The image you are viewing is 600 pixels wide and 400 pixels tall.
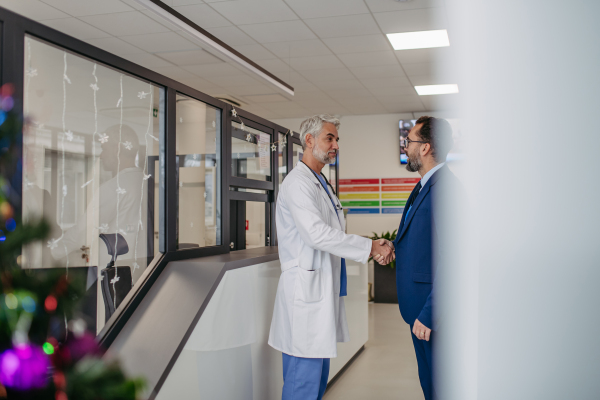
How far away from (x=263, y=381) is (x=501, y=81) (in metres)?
1.92

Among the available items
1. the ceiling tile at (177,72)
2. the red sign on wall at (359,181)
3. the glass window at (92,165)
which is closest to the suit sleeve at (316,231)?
the glass window at (92,165)

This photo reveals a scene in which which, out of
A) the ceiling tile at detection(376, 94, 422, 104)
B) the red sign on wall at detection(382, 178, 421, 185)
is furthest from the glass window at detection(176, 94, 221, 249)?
the red sign on wall at detection(382, 178, 421, 185)

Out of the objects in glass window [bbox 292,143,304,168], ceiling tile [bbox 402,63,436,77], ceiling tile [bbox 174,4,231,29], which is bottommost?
glass window [bbox 292,143,304,168]

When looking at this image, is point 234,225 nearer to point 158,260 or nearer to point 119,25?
point 158,260

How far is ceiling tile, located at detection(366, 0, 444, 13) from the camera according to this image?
12.8 ft

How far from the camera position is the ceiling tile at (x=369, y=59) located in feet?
17.3

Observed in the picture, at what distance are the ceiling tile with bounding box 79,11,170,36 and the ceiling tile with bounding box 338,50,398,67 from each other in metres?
1.99

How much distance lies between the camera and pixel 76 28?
454 centimetres

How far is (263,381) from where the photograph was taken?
7.77 feet

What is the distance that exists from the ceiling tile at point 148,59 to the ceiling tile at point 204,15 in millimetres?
1132

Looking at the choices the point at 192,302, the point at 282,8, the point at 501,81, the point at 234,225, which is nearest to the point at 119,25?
the point at 282,8

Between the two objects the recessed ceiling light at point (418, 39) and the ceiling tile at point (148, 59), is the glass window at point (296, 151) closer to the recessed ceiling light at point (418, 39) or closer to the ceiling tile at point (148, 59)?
the recessed ceiling light at point (418, 39)

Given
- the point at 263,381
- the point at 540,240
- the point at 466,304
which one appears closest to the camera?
the point at 540,240

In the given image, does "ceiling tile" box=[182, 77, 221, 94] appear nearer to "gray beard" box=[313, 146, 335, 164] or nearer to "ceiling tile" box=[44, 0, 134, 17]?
"ceiling tile" box=[44, 0, 134, 17]
